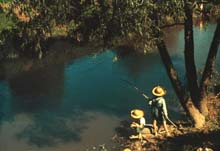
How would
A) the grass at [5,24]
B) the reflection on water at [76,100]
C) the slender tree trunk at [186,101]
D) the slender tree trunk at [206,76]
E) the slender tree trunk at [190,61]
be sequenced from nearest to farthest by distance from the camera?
the slender tree trunk at [190,61] < the slender tree trunk at [206,76] < the slender tree trunk at [186,101] < the reflection on water at [76,100] < the grass at [5,24]

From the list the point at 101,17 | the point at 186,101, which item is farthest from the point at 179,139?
the point at 101,17

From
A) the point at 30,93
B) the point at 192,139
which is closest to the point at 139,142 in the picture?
the point at 192,139

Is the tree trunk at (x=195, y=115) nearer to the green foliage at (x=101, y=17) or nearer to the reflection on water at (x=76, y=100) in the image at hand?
the reflection on water at (x=76, y=100)

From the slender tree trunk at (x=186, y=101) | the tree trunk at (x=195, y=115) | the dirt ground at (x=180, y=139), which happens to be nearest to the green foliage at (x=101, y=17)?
the slender tree trunk at (x=186, y=101)

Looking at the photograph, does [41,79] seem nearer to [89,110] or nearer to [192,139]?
[89,110]

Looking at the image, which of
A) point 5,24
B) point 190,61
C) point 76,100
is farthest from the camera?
point 5,24

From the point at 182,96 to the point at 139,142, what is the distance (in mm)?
1849

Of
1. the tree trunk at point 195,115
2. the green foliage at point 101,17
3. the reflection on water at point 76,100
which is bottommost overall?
the reflection on water at point 76,100

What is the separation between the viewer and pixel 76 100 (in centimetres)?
1833

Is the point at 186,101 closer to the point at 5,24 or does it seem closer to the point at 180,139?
the point at 180,139

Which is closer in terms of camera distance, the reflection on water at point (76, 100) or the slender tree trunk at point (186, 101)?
the slender tree trunk at point (186, 101)

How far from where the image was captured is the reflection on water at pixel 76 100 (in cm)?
1523

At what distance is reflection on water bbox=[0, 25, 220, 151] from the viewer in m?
15.2

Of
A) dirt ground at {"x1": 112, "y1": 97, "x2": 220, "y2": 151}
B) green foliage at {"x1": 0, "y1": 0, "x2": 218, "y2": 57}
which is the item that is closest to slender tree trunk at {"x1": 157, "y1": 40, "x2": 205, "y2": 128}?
dirt ground at {"x1": 112, "y1": 97, "x2": 220, "y2": 151}
